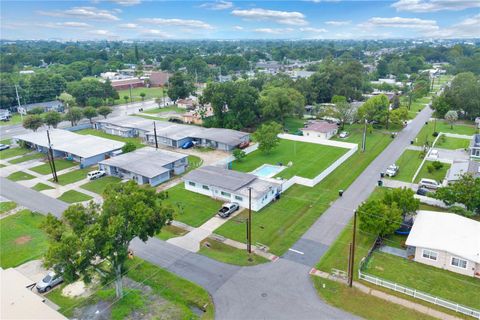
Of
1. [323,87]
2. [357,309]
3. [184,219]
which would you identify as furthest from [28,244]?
[323,87]

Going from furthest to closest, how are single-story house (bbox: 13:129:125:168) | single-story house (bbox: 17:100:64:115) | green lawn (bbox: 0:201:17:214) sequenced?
single-story house (bbox: 17:100:64:115) < single-story house (bbox: 13:129:125:168) < green lawn (bbox: 0:201:17:214)

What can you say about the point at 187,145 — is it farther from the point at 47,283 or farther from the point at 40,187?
the point at 47,283

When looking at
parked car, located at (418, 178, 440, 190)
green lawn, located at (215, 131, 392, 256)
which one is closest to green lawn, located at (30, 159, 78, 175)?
green lawn, located at (215, 131, 392, 256)

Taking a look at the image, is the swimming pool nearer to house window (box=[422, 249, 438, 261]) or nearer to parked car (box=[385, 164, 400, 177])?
parked car (box=[385, 164, 400, 177])

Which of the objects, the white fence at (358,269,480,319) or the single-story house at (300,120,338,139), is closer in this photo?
the white fence at (358,269,480,319)

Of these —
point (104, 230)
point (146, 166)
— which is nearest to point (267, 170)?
point (146, 166)

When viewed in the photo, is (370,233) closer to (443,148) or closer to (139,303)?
(139,303)

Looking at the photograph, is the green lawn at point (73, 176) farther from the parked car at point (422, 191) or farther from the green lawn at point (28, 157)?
the parked car at point (422, 191)

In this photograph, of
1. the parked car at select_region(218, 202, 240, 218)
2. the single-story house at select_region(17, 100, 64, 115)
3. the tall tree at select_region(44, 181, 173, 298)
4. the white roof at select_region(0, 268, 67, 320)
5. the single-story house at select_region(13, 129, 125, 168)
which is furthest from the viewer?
the single-story house at select_region(17, 100, 64, 115)
